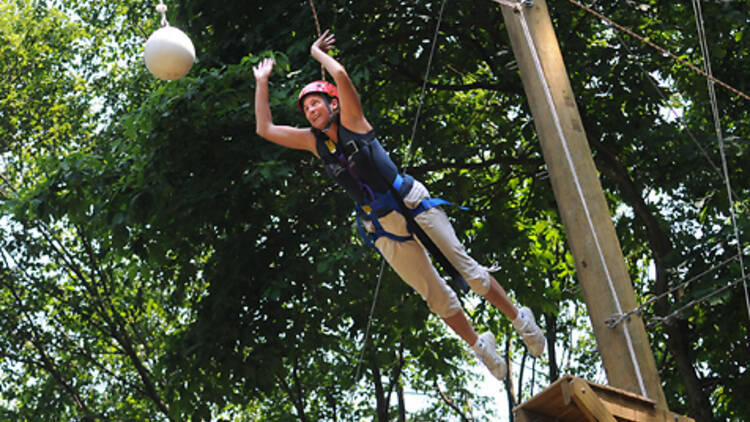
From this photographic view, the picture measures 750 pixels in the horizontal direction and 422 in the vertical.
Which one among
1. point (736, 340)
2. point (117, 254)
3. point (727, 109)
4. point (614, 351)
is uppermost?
point (727, 109)

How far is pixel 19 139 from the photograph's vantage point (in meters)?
14.3

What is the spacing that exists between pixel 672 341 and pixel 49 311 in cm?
969

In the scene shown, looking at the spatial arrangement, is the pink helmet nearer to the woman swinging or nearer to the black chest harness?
A: the woman swinging

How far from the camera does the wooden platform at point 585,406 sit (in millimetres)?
3197

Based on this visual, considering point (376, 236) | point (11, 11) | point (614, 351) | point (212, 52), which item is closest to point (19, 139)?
point (11, 11)

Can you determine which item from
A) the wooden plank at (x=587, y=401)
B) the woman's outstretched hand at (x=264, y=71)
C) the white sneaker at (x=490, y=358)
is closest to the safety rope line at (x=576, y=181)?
the white sneaker at (x=490, y=358)

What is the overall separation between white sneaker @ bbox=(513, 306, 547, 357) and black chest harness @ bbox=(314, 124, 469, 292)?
41 cm

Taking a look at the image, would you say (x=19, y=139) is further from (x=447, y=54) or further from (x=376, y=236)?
(x=376, y=236)

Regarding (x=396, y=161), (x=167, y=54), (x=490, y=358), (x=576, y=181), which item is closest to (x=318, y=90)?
(x=167, y=54)

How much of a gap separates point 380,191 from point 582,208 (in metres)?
0.95

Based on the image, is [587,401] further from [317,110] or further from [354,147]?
[317,110]

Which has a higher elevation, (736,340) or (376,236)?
(736,340)

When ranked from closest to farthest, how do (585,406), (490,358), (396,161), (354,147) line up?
(585,406), (354,147), (490,358), (396,161)

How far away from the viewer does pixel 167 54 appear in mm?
4461
